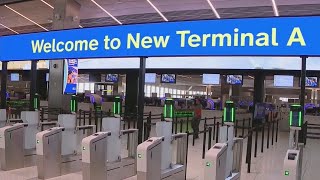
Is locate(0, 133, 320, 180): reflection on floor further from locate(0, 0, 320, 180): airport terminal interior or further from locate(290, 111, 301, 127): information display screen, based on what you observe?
locate(290, 111, 301, 127): information display screen

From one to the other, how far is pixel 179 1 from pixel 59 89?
5635 mm

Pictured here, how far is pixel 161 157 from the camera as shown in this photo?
5652mm

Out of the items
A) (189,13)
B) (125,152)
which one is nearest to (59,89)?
(125,152)

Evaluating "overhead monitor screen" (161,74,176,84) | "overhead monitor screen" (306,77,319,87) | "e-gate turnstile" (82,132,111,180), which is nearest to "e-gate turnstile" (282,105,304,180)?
"e-gate turnstile" (82,132,111,180)

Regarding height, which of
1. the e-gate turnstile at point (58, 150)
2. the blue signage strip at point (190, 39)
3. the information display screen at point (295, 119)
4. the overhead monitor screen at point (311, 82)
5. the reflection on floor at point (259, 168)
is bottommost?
the reflection on floor at point (259, 168)

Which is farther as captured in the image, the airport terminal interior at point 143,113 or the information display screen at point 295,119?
the information display screen at point 295,119

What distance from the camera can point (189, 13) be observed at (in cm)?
1500

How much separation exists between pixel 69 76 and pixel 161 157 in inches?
267

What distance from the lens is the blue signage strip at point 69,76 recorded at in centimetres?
1150

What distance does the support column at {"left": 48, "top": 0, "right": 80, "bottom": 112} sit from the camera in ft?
36.5

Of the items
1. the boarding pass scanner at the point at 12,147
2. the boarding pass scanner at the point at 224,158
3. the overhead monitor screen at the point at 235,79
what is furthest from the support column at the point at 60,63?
the overhead monitor screen at the point at 235,79

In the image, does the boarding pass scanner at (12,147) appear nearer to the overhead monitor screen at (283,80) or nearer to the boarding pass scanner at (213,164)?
the boarding pass scanner at (213,164)

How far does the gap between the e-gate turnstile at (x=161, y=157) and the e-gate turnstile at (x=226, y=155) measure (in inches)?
32.7

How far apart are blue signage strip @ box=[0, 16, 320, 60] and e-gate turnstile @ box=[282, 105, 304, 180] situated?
1.00 meters
